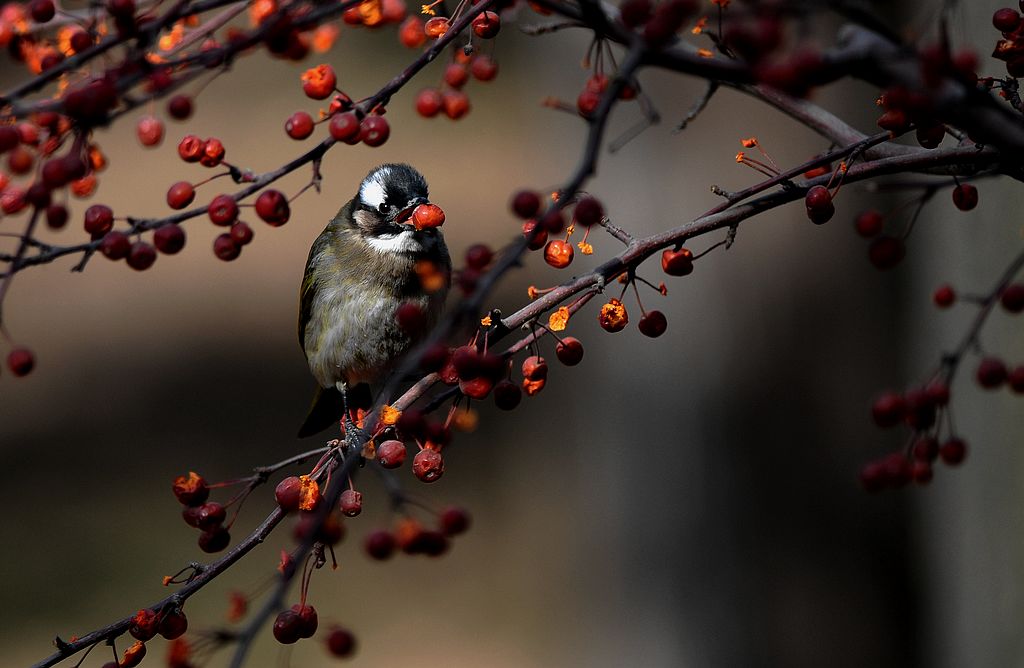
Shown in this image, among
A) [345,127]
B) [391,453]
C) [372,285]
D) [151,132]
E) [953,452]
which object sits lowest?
[372,285]

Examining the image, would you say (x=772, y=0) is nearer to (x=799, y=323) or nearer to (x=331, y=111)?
(x=331, y=111)

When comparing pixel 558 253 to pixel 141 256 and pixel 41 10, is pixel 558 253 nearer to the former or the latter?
pixel 141 256

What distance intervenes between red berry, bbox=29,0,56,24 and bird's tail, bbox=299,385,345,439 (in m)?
1.73

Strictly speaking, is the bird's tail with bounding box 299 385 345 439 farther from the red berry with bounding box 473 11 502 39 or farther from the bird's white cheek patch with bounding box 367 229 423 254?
the red berry with bounding box 473 11 502 39

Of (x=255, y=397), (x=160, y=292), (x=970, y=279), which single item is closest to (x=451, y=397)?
(x=970, y=279)

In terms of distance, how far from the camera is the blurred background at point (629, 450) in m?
4.06

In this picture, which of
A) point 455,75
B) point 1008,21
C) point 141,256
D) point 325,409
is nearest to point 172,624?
point 141,256

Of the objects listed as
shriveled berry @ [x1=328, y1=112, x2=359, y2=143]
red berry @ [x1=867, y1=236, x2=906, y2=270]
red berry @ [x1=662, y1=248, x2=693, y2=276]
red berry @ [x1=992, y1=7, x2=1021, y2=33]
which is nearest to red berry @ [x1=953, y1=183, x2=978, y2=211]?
red berry @ [x1=867, y1=236, x2=906, y2=270]

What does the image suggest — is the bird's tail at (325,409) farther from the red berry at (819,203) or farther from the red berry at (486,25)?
the red berry at (819,203)

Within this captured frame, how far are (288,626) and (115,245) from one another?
0.58 meters

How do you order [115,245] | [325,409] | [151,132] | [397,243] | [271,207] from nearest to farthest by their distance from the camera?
[115,245] → [271,207] → [151,132] → [397,243] → [325,409]

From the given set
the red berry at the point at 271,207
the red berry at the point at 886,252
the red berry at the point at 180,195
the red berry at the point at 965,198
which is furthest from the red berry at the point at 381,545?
the red berry at the point at 965,198

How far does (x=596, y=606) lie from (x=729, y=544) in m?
1.25

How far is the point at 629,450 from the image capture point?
4230 millimetres
